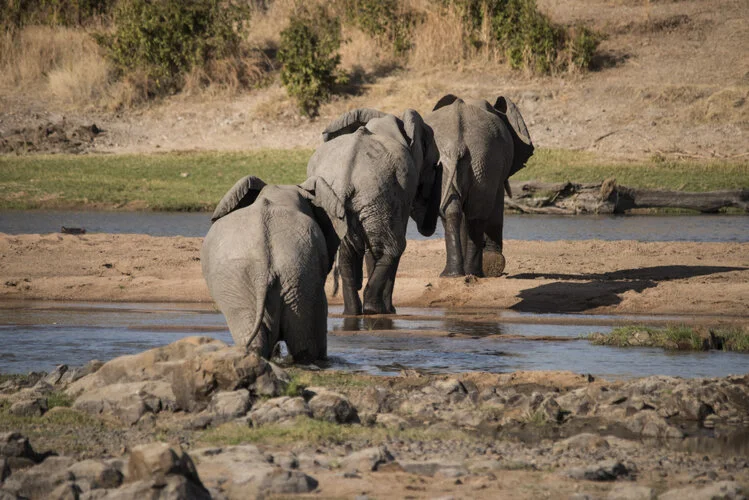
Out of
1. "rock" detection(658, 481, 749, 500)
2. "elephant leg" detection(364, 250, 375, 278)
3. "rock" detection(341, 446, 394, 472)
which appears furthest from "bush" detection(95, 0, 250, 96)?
"rock" detection(658, 481, 749, 500)

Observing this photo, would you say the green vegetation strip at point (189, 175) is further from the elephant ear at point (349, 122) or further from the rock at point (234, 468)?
A: the rock at point (234, 468)

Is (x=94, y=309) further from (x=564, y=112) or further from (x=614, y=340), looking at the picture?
(x=564, y=112)

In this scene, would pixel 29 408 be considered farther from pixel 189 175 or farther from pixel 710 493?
pixel 189 175

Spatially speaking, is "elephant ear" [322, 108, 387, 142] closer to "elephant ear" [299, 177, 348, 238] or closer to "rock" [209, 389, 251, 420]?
"elephant ear" [299, 177, 348, 238]

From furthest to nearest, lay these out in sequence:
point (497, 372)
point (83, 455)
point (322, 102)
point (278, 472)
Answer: point (322, 102) → point (497, 372) → point (83, 455) → point (278, 472)

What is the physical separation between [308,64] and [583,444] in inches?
994

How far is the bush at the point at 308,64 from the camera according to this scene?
30625 millimetres

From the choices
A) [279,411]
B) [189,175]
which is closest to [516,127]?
[279,411]

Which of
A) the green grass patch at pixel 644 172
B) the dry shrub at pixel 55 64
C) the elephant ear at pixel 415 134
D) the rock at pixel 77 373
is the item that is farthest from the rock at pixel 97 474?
the dry shrub at pixel 55 64

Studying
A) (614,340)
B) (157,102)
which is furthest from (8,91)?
(614,340)

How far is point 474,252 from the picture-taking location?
14891 millimetres

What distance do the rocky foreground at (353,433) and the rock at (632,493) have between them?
0.08ft

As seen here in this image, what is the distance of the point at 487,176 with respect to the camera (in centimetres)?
1411

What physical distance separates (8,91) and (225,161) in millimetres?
9053
